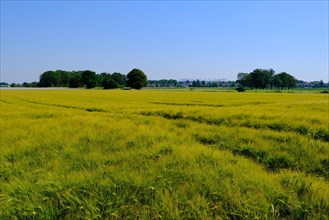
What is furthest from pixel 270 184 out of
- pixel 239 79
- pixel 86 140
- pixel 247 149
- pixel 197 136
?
pixel 239 79

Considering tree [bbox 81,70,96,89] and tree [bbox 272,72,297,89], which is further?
tree [bbox 272,72,297,89]

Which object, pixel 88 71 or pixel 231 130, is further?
pixel 88 71

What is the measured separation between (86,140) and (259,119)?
7.28 meters

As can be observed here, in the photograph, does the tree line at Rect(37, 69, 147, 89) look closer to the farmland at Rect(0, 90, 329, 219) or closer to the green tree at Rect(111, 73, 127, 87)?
the green tree at Rect(111, 73, 127, 87)

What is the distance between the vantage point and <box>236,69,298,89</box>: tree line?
161000mm

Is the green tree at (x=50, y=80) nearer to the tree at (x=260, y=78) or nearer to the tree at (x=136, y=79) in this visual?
the tree at (x=136, y=79)

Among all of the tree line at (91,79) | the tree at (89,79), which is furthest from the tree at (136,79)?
the tree at (89,79)

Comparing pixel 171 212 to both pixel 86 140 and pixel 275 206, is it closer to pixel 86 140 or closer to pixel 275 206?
pixel 275 206

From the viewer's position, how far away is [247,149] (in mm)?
7426

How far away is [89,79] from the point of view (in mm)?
137750

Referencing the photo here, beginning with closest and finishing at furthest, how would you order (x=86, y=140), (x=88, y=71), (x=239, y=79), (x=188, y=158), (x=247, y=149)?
(x=188, y=158), (x=247, y=149), (x=86, y=140), (x=88, y=71), (x=239, y=79)

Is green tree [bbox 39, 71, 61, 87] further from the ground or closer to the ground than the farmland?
further from the ground

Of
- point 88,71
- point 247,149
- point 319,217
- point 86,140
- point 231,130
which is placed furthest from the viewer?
point 88,71

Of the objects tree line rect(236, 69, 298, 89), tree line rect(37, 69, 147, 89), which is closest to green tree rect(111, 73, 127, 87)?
tree line rect(37, 69, 147, 89)
